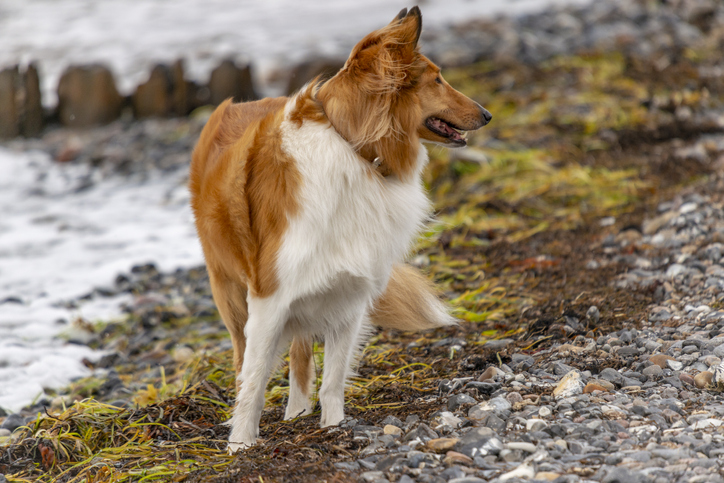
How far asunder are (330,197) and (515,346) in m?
1.66

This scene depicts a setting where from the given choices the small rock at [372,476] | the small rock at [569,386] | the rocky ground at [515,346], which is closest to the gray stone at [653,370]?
the rocky ground at [515,346]

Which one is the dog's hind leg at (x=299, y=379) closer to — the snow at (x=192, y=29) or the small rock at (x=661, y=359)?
the small rock at (x=661, y=359)

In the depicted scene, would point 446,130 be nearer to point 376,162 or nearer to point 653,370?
point 376,162

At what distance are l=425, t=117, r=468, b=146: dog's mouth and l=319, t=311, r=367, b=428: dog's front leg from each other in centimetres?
97

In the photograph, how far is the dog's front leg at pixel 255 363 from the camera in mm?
3182

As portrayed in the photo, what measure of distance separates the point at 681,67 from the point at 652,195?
468cm

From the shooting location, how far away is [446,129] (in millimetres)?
3322

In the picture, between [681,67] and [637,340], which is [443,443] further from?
[681,67]

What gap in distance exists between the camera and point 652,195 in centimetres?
651

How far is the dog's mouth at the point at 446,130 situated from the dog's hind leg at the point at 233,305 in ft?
4.21

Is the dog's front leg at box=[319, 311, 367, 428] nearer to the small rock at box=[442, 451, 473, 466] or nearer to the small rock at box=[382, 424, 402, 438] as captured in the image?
the small rock at box=[382, 424, 402, 438]

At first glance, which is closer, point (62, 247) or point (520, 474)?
point (520, 474)

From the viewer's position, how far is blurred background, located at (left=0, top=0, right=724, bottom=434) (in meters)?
5.73

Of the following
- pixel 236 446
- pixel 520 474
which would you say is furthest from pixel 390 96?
pixel 236 446
